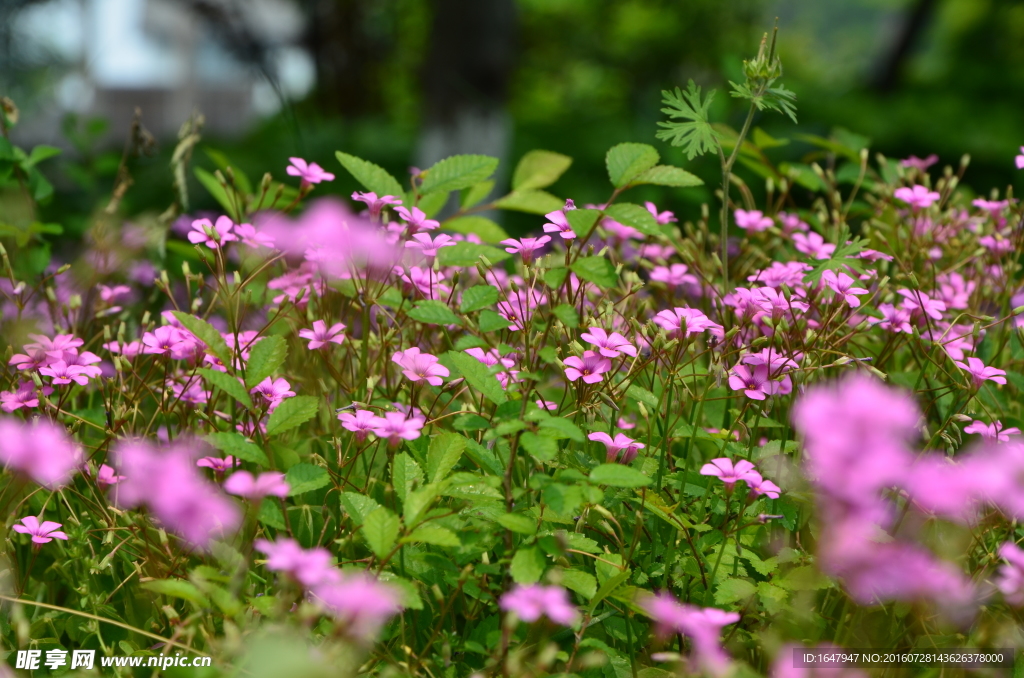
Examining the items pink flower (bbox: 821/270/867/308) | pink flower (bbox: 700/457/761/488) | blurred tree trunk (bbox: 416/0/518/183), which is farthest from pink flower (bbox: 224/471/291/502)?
blurred tree trunk (bbox: 416/0/518/183)

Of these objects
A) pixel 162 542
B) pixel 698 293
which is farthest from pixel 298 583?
pixel 698 293

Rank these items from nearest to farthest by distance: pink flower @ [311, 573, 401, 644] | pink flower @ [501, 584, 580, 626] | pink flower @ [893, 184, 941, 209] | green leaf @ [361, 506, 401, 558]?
pink flower @ [311, 573, 401, 644] → pink flower @ [501, 584, 580, 626] → green leaf @ [361, 506, 401, 558] → pink flower @ [893, 184, 941, 209]

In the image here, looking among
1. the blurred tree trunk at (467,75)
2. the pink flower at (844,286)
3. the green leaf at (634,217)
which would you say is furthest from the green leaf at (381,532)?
the blurred tree trunk at (467,75)

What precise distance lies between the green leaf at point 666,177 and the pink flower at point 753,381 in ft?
1.05

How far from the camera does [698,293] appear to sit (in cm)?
217

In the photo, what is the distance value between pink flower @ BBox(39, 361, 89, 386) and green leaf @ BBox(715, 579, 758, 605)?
1027mm

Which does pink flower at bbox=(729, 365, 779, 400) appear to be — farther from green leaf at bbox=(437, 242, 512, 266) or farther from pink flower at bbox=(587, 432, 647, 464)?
green leaf at bbox=(437, 242, 512, 266)

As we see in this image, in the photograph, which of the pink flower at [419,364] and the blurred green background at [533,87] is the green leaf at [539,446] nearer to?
the pink flower at [419,364]

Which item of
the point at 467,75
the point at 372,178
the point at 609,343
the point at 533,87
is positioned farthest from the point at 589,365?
the point at 533,87

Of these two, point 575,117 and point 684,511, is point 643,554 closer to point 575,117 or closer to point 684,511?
point 684,511

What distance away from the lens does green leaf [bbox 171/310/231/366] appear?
3.82 feet

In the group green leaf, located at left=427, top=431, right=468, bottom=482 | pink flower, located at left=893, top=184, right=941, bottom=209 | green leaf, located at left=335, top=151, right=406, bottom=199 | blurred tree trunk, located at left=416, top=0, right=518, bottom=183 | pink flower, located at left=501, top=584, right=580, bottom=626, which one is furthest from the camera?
blurred tree trunk, located at left=416, top=0, right=518, bottom=183

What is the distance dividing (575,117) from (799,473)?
31.2 ft

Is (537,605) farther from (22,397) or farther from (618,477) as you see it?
(22,397)
